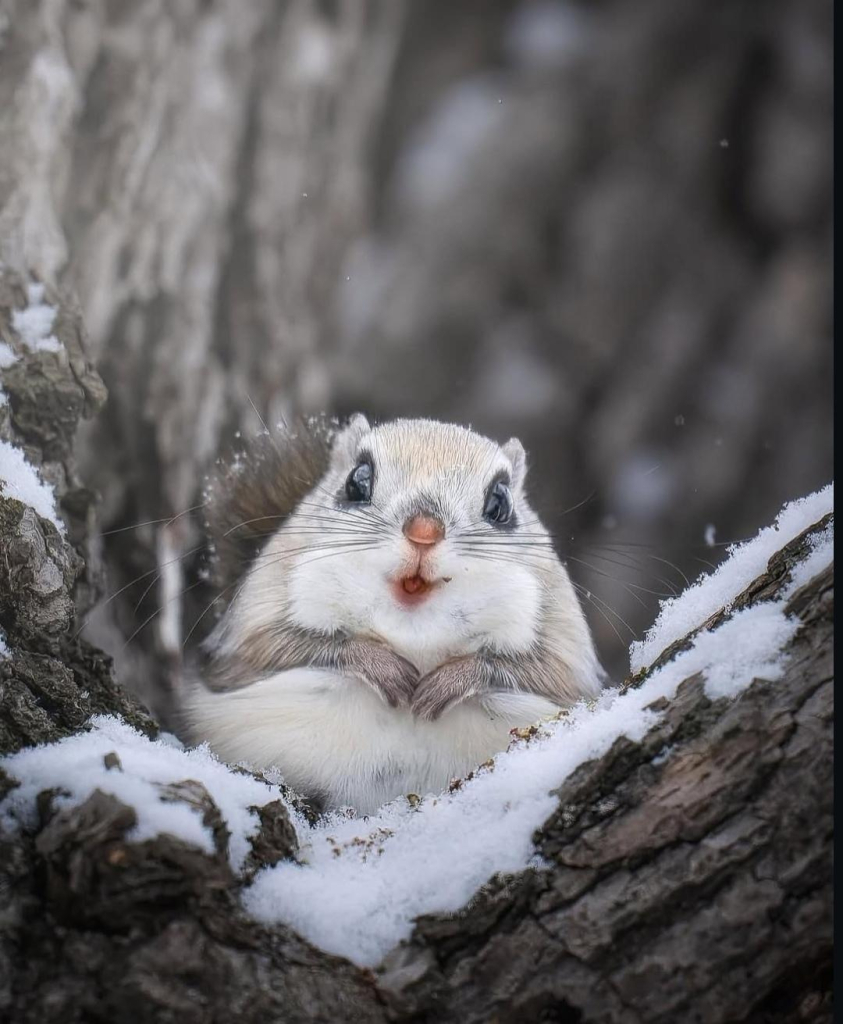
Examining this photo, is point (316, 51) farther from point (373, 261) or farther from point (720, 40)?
point (720, 40)

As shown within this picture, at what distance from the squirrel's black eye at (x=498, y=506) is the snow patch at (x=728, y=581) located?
19.4 inches

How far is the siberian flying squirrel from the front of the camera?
1.55 m

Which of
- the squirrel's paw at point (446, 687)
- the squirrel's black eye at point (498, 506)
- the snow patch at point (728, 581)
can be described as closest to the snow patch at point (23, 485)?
the squirrel's paw at point (446, 687)

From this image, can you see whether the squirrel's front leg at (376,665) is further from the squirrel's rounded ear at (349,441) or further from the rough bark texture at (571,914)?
the rough bark texture at (571,914)

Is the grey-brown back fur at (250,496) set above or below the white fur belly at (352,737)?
above

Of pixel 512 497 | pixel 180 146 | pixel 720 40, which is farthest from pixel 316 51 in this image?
pixel 512 497

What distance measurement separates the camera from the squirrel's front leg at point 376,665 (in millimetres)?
1580

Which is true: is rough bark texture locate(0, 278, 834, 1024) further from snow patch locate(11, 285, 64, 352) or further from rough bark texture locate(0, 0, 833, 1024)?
snow patch locate(11, 285, 64, 352)

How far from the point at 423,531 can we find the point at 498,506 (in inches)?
13.5

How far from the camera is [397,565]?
5.08ft

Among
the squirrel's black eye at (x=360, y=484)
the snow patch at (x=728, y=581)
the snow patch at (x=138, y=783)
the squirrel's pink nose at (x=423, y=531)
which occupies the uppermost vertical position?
the squirrel's black eye at (x=360, y=484)

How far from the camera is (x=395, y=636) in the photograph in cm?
162

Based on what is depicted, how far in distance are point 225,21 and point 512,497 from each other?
4.71ft

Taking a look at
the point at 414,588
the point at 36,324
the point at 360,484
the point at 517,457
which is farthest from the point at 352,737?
the point at 36,324
